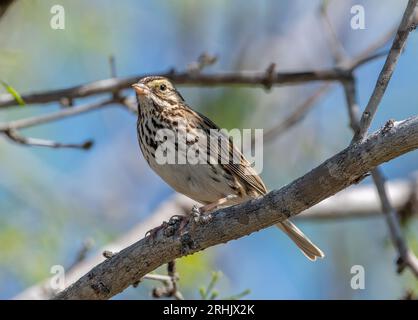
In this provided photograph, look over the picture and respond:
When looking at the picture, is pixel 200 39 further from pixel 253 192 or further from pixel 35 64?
pixel 253 192

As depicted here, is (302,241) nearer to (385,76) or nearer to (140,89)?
(140,89)

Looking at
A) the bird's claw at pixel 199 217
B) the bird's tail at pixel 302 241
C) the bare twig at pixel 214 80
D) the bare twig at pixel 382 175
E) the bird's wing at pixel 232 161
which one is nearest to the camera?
the bare twig at pixel 382 175

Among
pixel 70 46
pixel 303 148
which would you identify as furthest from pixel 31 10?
pixel 303 148

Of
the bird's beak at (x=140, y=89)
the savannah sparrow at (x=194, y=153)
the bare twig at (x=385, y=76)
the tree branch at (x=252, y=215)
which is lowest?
the tree branch at (x=252, y=215)

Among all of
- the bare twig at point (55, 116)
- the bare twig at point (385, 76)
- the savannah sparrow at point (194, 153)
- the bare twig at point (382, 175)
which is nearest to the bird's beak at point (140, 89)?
the savannah sparrow at point (194, 153)

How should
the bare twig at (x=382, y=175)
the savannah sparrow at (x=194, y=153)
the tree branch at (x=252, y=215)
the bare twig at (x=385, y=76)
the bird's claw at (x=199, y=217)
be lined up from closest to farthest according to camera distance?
the tree branch at (x=252, y=215) → the bare twig at (x=385, y=76) → the bare twig at (x=382, y=175) → the bird's claw at (x=199, y=217) → the savannah sparrow at (x=194, y=153)

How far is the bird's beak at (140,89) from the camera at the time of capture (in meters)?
6.38

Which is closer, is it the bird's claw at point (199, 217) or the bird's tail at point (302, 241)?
the bird's claw at point (199, 217)

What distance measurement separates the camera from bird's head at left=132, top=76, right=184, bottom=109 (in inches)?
253

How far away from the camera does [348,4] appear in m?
9.83

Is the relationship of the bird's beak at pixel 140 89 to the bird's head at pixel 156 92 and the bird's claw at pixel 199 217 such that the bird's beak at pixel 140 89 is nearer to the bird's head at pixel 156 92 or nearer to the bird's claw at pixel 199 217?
the bird's head at pixel 156 92

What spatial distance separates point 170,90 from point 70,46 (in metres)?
2.81

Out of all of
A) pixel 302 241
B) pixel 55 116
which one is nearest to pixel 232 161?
pixel 302 241

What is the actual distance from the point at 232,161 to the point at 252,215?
1.93m
